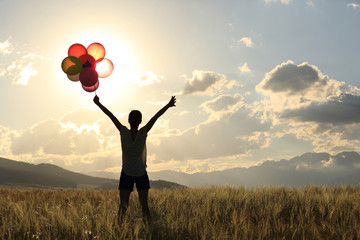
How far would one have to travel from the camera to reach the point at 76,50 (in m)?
8.04

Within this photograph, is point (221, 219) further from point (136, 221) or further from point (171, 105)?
point (171, 105)

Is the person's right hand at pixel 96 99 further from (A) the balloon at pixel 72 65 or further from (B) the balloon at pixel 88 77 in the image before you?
(A) the balloon at pixel 72 65

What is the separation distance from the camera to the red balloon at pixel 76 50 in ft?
26.2

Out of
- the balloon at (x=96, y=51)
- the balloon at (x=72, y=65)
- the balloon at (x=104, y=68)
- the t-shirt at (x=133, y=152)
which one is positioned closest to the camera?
the t-shirt at (x=133, y=152)

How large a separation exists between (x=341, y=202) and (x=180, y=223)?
15.3 feet

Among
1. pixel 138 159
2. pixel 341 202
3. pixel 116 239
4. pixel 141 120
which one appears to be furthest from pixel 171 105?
pixel 341 202

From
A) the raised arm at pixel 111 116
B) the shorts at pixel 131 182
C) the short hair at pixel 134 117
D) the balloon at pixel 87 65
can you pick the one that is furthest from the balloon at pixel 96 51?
the shorts at pixel 131 182

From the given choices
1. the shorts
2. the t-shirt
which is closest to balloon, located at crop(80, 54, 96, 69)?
the t-shirt

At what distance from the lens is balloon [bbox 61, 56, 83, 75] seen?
25.6 ft

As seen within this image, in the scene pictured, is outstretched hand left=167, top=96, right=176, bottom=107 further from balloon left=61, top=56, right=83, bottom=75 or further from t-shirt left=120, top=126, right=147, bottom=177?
balloon left=61, top=56, right=83, bottom=75

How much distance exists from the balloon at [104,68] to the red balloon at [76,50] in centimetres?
50

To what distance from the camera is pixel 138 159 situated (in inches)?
251

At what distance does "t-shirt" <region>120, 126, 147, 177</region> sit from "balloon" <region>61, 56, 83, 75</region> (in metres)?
2.45

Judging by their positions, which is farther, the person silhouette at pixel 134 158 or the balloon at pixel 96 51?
the balloon at pixel 96 51
